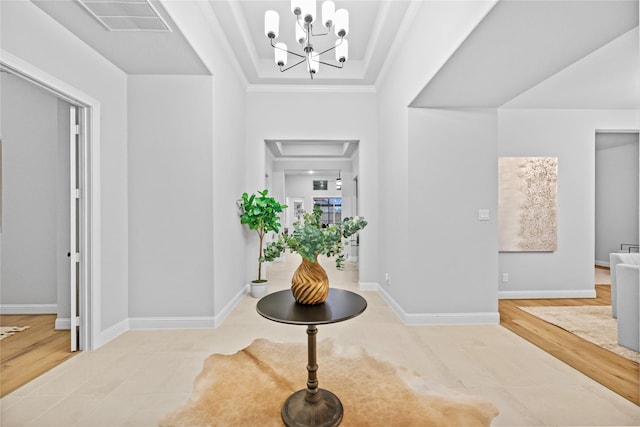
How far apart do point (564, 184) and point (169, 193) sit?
18.0 ft

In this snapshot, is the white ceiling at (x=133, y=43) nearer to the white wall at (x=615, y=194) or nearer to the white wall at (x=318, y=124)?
the white wall at (x=318, y=124)

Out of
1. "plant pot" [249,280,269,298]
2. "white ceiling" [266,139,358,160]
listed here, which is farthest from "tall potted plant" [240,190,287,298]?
"white ceiling" [266,139,358,160]

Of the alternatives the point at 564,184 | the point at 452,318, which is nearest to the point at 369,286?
the point at 452,318

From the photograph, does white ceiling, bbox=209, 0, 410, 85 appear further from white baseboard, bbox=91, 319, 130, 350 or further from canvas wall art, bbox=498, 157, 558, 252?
white baseboard, bbox=91, 319, 130, 350

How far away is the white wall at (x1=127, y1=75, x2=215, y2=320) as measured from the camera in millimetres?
3156

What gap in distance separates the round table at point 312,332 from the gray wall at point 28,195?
338 cm

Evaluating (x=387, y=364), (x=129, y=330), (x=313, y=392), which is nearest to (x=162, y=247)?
(x=129, y=330)

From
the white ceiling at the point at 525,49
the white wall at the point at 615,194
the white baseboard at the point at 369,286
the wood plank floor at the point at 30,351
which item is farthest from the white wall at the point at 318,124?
the white wall at the point at 615,194

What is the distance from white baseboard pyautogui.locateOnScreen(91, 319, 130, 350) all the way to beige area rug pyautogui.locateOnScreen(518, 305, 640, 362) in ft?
15.6

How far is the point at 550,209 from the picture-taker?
4277 mm

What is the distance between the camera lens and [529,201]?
4.27 meters

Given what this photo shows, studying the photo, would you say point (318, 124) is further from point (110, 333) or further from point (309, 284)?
point (110, 333)

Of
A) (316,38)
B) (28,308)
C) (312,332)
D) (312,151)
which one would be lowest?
(28,308)

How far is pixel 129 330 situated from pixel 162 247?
97 centimetres
